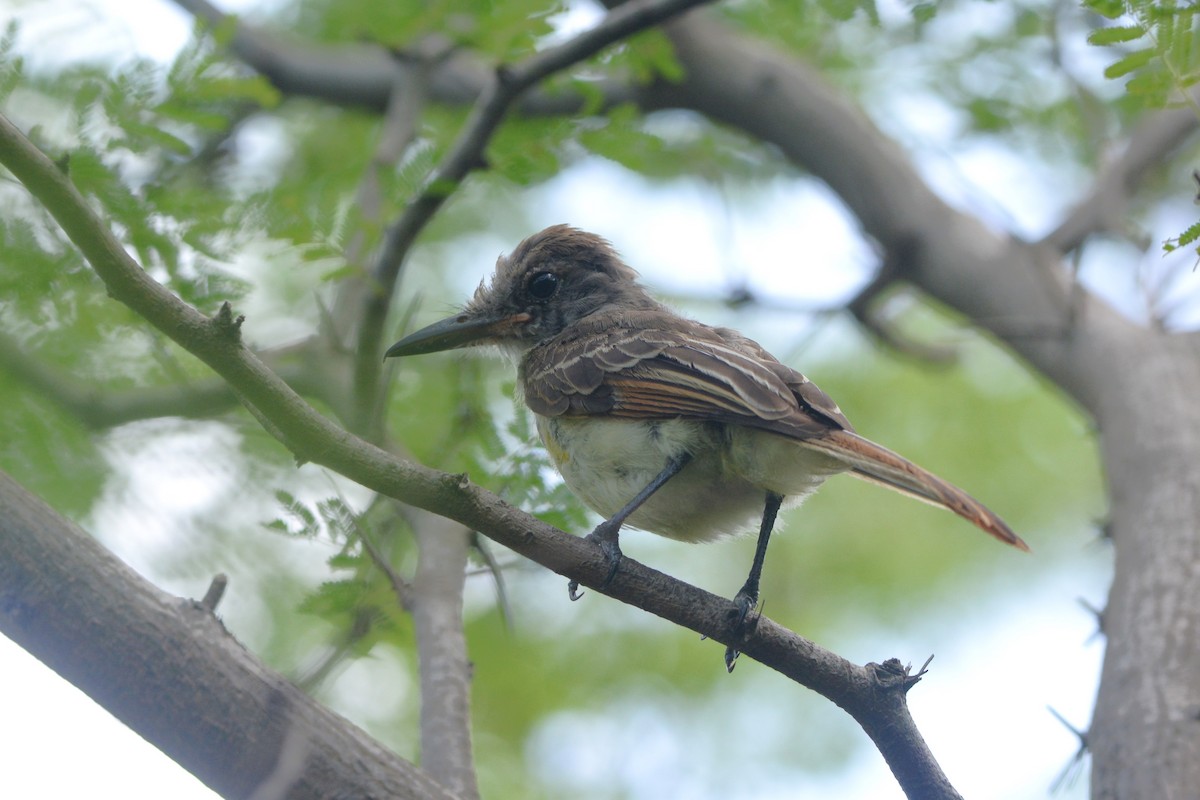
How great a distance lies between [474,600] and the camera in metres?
8.12

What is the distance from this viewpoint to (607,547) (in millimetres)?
3688

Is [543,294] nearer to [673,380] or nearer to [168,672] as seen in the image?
[673,380]

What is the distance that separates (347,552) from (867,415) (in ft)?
20.0

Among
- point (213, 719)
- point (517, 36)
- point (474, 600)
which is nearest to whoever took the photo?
point (213, 719)

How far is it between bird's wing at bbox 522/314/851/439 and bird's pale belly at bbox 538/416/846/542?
0.08 meters

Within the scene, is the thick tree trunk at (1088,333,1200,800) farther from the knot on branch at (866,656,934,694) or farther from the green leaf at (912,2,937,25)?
the green leaf at (912,2,937,25)

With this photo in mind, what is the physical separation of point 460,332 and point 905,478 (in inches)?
93.0

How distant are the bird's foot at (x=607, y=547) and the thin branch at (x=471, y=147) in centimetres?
158

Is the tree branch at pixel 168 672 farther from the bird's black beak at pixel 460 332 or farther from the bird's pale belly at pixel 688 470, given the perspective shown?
the bird's black beak at pixel 460 332

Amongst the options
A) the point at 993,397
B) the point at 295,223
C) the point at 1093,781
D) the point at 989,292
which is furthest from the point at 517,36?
the point at 993,397

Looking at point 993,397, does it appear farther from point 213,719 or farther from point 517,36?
point 213,719

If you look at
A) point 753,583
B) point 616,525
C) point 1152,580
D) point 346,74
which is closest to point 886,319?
point 1152,580

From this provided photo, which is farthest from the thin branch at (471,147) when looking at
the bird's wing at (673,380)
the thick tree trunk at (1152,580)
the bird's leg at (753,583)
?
the thick tree trunk at (1152,580)

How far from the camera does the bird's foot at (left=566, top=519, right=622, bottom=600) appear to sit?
356 cm
